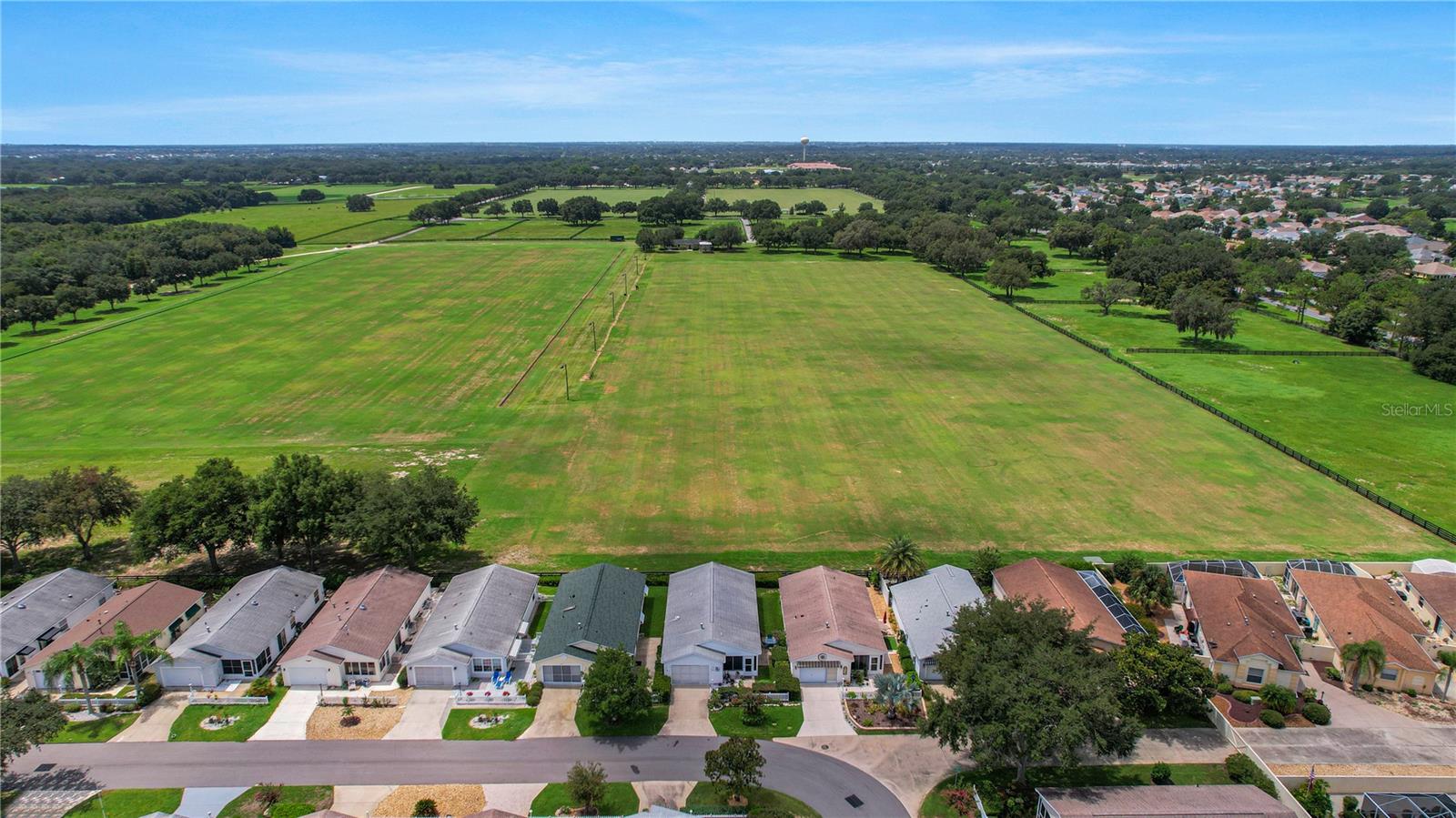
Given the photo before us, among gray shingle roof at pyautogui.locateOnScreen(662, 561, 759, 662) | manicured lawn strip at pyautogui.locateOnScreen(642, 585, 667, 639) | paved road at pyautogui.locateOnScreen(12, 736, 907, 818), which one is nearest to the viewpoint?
paved road at pyautogui.locateOnScreen(12, 736, 907, 818)

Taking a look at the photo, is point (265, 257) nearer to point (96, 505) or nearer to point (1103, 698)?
point (96, 505)

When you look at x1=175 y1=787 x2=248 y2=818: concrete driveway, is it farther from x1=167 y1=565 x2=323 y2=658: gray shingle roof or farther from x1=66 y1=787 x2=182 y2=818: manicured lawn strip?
x1=167 y1=565 x2=323 y2=658: gray shingle roof

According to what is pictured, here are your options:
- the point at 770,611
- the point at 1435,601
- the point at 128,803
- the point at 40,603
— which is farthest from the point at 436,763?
the point at 1435,601

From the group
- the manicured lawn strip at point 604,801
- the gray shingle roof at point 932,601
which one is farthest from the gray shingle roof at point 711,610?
the gray shingle roof at point 932,601

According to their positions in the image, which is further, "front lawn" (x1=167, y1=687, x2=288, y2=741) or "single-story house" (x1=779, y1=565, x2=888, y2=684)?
"single-story house" (x1=779, y1=565, x2=888, y2=684)

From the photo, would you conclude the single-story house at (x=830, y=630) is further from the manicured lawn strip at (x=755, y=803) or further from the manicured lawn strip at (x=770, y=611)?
the manicured lawn strip at (x=755, y=803)

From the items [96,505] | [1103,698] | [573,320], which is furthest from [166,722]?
[573,320]

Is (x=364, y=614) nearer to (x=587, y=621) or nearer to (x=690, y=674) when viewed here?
(x=587, y=621)

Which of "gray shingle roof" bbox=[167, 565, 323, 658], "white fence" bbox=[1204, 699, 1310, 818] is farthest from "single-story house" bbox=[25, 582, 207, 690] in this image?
"white fence" bbox=[1204, 699, 1310, 818]
